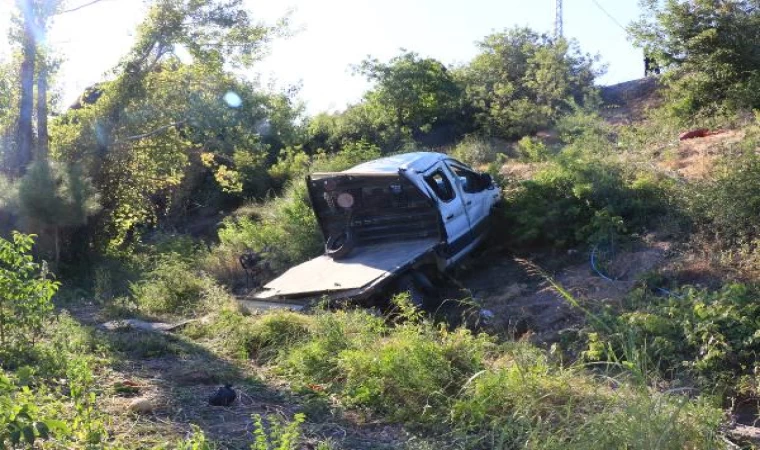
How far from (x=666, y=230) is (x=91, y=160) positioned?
11461mm

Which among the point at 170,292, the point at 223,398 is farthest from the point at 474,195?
the point at 223,398

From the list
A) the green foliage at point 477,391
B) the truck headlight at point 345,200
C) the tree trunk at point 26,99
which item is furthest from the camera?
the tree trunk at point 26,99

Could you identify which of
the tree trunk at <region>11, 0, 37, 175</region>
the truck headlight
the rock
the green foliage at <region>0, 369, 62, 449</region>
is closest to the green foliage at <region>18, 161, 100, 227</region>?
the tree trunk at <region>11, 0, 37, 175</region>

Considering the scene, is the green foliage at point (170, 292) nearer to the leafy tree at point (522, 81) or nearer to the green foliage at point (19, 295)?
the green foliage at point (19, 295)

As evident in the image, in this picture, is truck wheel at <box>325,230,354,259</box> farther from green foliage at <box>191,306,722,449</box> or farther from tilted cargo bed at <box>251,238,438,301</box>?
green foliage at <box>191,306,722,449</box>

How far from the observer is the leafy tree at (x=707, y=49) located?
52.0ft

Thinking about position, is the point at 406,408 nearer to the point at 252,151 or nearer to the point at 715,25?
the point at 715,25

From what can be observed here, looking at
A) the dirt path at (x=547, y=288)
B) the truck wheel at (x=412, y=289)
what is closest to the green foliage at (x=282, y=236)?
the dirt path at (x=547, y=288)

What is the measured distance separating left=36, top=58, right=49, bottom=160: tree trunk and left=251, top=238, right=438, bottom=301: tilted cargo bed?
751 cm

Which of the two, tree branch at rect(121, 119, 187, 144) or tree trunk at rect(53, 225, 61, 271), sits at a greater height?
tree branch at rect(121, 119, 187, 144)

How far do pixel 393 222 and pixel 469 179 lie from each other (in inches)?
69.6

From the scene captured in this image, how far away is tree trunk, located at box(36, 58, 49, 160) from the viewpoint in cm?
1525

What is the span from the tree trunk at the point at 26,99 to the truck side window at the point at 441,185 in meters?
8.84

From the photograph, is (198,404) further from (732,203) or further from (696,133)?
(696,133)
